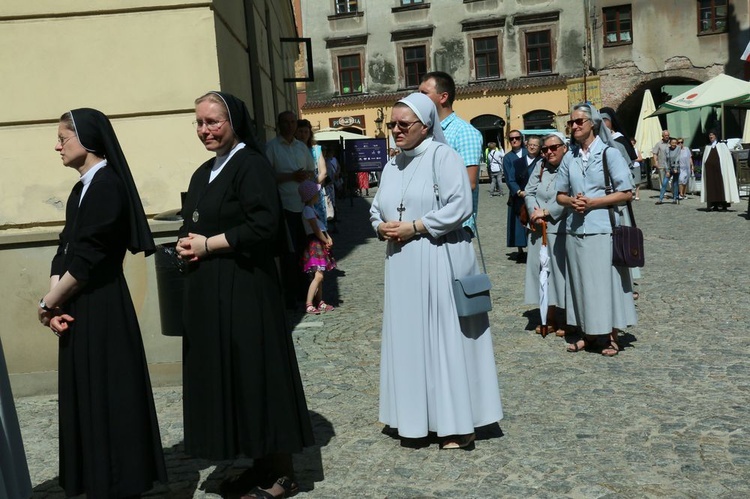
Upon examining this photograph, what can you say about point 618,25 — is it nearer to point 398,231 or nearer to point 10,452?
point 398,231

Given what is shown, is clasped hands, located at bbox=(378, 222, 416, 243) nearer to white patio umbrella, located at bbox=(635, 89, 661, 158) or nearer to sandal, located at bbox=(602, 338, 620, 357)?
sandal, located at bbox=(602, 338, 620, 357)

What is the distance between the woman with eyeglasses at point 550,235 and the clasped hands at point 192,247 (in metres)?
3.96

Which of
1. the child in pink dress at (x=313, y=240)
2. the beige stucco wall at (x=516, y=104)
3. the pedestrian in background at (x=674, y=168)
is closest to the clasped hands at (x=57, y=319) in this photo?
the child in pink dress at (x=313, y=240)

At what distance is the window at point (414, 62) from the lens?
4553cm

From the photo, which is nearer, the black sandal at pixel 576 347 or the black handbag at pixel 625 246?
the black handbag at pixel 625 246

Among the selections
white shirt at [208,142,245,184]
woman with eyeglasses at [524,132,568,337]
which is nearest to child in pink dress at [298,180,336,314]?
woman with eyeglasses at [524,132,568,337]

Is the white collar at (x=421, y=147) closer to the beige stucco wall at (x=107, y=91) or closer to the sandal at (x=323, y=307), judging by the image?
the beige stucco wall at (x=107, y=91)

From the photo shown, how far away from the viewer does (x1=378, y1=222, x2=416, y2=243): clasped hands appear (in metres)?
4.79

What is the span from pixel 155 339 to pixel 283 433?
9.65 ft

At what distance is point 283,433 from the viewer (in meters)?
4.09

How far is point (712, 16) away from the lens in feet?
131

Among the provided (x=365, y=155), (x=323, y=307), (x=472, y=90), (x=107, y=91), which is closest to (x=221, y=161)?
(x=107, y=91)

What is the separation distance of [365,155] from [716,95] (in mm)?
10114

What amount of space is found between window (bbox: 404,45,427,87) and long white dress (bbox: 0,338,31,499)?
42583 mm
